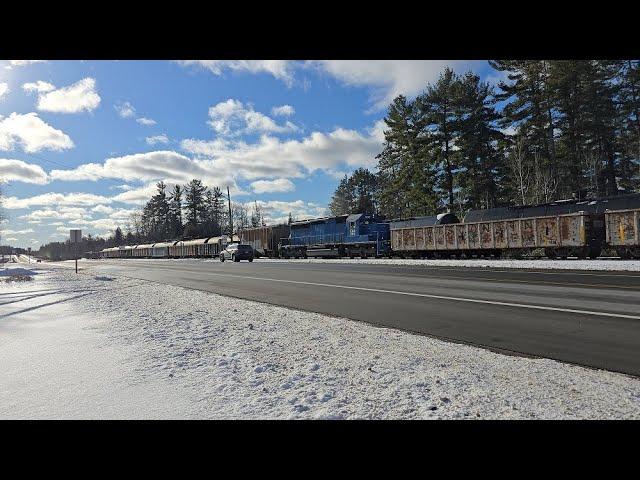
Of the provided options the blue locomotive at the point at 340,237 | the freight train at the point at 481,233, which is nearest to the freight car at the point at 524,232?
the freight train at the point at 481,233

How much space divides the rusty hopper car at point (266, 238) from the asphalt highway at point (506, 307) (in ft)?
107

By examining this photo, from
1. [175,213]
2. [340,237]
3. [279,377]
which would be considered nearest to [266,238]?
[340,237]

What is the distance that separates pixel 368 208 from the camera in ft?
305

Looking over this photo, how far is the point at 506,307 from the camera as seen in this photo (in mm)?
10141

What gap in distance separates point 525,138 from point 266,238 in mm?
32328

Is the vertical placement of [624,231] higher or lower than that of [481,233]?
lower

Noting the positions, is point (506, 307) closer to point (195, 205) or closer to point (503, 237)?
point (503, 237)

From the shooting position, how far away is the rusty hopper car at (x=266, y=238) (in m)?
50.9

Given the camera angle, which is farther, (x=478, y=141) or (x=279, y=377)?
(x=478, y=141)

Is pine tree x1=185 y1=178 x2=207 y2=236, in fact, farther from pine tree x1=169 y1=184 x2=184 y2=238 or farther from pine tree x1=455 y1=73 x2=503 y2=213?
pine tree x1=455 y1=73 x2=503 y2=213

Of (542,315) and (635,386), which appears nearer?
(635,386)

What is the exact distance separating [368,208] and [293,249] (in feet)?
161
